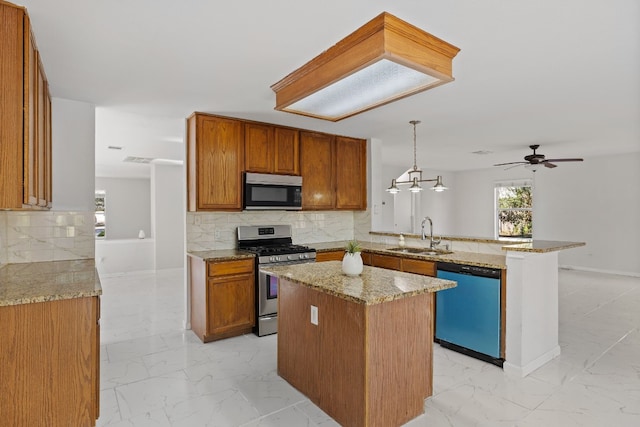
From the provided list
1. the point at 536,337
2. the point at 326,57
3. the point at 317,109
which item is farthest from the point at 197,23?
the point at 536,337

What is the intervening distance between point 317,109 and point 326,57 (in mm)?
471

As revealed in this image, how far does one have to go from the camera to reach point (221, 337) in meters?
3.71

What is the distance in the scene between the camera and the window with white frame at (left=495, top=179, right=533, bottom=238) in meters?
8.64

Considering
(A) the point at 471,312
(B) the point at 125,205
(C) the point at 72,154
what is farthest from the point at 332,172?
(B) the point at 125,205

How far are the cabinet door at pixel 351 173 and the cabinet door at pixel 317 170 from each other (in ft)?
0.43

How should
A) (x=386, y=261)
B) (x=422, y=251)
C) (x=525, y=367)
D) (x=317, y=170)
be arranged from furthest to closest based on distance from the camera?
(x=317, y=170) < (x=386, y=261) < (x=422, y=251) < (x=525, y=367)

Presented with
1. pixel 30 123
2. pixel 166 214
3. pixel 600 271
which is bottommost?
pixel 600 271

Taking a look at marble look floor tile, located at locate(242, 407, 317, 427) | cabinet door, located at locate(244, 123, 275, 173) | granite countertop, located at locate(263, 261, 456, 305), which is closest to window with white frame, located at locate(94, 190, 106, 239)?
cabinet door, located at locate(244, 123, 275, 173)

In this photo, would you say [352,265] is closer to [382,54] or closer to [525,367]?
[382,54]

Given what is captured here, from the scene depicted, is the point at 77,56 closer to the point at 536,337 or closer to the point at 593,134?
the point at 536,337

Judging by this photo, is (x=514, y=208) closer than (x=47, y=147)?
No

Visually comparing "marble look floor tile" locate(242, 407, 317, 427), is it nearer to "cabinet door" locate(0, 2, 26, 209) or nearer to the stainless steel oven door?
the stainless steel oven door

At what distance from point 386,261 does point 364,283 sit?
185 cm

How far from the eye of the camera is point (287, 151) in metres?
4.50
